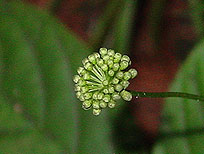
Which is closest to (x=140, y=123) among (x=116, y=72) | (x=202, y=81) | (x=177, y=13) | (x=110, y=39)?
(x=110, y=39)

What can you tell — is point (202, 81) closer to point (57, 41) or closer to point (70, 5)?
point (57, 41)

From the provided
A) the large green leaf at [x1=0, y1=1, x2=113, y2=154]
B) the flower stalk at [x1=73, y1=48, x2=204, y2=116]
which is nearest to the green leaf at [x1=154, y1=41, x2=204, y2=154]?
the large green leaf at [x1=0, y1=1, x2=113, y2=154]

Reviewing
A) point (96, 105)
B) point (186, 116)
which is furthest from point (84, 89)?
point (186, 116)

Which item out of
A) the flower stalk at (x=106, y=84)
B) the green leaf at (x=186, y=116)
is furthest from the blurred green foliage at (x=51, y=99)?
the flower stalk at (x=106, y=84)

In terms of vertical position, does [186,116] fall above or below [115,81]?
below

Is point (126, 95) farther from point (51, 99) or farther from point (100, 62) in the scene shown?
point (51, 99)

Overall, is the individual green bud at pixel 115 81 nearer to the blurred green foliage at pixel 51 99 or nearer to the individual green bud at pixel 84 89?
the individual green bud at pixel 84 89
